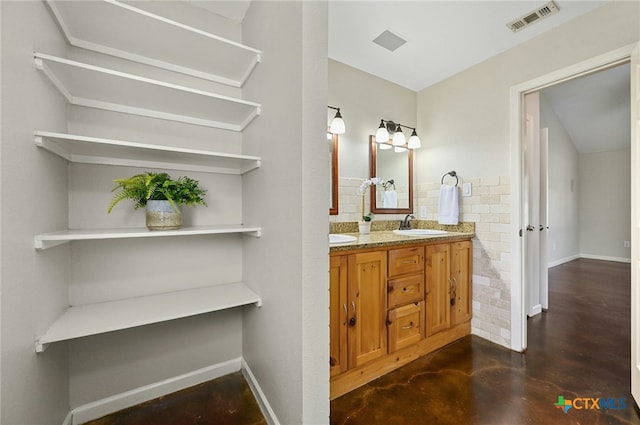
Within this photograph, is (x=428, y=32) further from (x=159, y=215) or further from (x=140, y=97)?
(x=159, y=215)

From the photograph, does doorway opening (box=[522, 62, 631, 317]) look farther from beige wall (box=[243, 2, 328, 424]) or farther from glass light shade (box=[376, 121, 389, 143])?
beige wall (box=[243, 2, 328, 424])

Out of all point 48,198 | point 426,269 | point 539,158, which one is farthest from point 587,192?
point 48,198

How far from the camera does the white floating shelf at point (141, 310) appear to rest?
109cm

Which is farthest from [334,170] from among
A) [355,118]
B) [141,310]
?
[141,310]

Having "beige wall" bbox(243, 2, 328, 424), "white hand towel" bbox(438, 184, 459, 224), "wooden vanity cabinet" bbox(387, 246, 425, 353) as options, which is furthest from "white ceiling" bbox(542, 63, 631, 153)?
"beige wall" bbox(243, 2, 328, 424)

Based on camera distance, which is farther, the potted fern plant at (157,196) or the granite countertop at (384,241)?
the granite countertop at (384,241)

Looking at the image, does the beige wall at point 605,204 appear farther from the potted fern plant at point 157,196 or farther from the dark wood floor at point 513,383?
the potted fern plant at point 157,196

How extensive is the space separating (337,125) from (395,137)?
753 mm

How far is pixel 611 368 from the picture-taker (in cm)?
178

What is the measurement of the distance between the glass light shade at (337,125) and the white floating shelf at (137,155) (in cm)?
89

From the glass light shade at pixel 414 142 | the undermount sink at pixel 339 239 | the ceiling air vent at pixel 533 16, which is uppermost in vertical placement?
the ceiling air vent at pixel 533 16

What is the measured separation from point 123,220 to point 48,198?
1.22 ft

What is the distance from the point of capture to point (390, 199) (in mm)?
2621

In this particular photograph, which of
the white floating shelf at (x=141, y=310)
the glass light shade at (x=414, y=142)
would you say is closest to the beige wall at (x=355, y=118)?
the glass light shade at (x=414, y=142)
